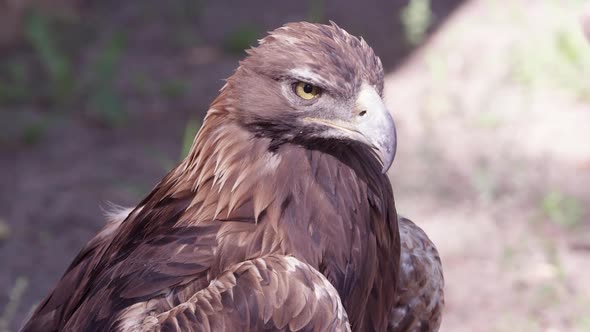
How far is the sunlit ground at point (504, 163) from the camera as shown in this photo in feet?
18.7

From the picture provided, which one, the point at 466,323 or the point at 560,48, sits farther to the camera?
the point at 560,48

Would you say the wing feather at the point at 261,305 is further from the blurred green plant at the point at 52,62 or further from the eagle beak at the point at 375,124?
the blurred green plant at the point at 52,62

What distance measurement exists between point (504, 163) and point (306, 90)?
352 cm

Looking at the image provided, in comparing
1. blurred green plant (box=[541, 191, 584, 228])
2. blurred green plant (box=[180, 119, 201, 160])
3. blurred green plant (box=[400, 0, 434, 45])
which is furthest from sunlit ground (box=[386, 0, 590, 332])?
blurred green plant (box=[180, 119, 201, 160])

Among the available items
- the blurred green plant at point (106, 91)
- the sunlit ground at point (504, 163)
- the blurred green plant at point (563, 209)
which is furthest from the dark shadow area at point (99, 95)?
the blurred green plant at point (563, 209)

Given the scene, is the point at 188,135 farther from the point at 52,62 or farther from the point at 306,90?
the point at 306,90

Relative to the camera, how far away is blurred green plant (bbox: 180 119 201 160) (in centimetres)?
680

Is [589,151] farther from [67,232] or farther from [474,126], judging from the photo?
[67,232]

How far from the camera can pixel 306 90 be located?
3434 mm

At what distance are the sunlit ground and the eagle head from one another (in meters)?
2.40

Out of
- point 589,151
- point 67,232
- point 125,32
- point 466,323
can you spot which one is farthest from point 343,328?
point 125,32

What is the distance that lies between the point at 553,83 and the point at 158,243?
15.7 ft

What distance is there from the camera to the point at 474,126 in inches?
286

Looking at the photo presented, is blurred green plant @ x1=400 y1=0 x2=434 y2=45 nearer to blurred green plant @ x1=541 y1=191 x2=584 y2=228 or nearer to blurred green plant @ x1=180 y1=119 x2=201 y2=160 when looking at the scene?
blurred green plant @ x1=180 y1=119 x2=201 y2=160
